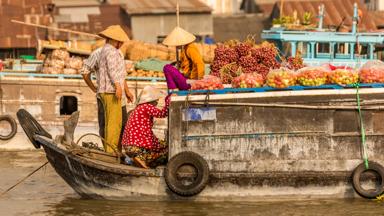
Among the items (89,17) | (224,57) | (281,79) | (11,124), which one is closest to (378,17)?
(89,17)

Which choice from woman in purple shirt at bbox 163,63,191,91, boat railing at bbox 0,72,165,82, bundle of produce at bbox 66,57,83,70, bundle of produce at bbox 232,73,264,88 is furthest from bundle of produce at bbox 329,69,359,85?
bundle of produce at bbox 66,57,83,70

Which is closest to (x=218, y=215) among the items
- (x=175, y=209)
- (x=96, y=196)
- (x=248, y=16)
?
(x=175, y=209)

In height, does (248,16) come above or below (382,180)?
above

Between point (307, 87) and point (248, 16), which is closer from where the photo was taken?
point (307, 87)

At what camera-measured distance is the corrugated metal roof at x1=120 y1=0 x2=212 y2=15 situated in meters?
29.9

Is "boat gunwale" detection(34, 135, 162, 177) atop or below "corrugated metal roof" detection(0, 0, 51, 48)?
below

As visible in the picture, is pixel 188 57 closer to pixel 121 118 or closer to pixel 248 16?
pixel 121 118

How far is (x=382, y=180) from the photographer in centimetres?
1090

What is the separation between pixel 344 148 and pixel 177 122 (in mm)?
1976

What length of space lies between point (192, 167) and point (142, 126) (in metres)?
0.84

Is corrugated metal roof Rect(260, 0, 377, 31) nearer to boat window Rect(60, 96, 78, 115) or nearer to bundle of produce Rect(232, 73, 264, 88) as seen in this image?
boat window Rect(60, 96, 78, 115)

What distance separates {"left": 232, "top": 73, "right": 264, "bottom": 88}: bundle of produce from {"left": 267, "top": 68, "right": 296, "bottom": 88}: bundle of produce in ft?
0.38

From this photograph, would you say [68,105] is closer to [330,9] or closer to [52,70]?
[52,70]

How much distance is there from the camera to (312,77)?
10.9 m
